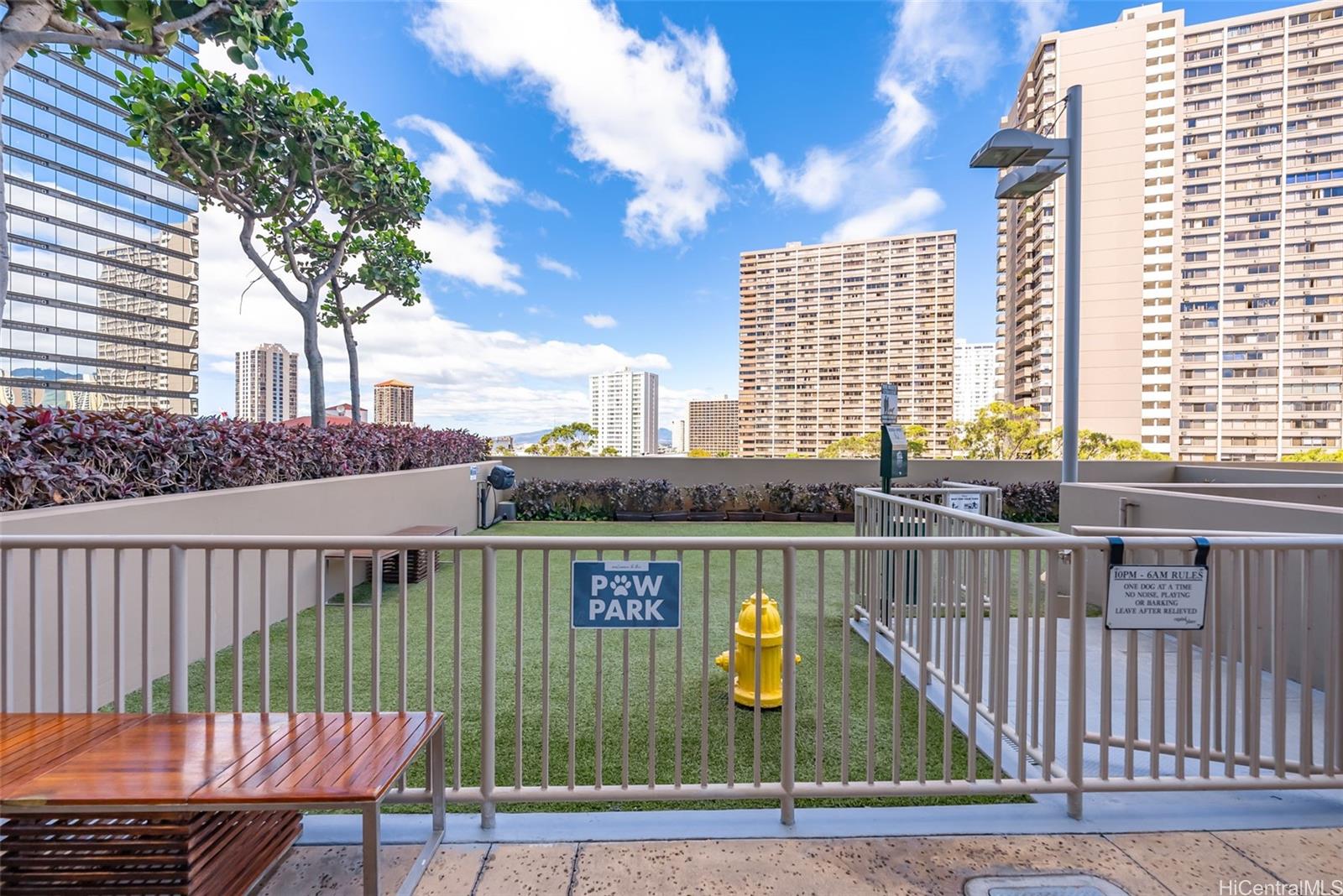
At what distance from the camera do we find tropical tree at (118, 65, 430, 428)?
6781mm

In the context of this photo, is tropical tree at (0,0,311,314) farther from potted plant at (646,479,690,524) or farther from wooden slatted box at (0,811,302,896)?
potted plant at (646,479,690,524)

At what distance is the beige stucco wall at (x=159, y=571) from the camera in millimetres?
2846

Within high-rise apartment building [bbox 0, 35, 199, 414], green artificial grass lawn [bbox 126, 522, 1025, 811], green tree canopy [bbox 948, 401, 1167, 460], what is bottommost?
green artificial grass lawn [bbox 126, 522, 1025, 811]

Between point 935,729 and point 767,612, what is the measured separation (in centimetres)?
113

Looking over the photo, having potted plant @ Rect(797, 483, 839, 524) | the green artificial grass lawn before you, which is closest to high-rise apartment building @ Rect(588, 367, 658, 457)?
potted plant @ Rect(797, 483, 839, 524)

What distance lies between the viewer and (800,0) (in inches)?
472

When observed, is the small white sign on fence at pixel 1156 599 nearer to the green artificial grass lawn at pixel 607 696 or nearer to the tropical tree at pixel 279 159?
the green artificial grass lawn at pixel 607 696

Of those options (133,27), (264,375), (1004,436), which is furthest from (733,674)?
(264,375)

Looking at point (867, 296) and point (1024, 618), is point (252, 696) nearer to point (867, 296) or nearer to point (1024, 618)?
point (1024, 618)

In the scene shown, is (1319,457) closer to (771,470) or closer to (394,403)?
(771,470)

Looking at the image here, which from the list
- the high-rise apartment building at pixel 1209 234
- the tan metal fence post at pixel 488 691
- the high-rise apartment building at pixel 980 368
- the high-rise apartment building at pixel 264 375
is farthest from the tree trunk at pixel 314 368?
the high-rise apartment building at pixel 980 368

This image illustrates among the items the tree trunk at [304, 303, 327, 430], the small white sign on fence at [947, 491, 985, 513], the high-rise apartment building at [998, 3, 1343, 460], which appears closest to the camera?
the small white sign on fence at [947, 491, 985, 513]

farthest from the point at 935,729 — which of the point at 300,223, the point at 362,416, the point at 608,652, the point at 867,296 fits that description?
the point at 867,296
